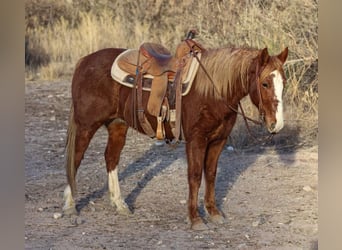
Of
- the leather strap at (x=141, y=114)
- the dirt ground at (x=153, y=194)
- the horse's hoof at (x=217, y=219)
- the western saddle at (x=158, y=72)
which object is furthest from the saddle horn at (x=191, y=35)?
the horse's hoof at (x=217, y=219)

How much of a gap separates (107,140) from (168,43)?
19.6 inches

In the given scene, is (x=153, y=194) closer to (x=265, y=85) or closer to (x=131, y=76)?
(x=131, y=76)

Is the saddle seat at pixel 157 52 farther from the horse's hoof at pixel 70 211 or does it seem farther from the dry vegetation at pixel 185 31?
the horse's hoof at pixel 70 211

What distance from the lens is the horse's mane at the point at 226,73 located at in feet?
8.89

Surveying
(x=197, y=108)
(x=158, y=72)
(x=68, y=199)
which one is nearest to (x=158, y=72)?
(x=158, y=72)

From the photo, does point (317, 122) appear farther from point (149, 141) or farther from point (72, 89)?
point (72, 89)

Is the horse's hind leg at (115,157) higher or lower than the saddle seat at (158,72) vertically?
lower

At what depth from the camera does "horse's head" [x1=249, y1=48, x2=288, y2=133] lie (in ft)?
8.81

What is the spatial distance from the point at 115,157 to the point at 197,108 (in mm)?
425

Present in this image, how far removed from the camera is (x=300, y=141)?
9.49 feet

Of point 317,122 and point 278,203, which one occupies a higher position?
point 317,122

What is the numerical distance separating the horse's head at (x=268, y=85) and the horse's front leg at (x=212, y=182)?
0.24m

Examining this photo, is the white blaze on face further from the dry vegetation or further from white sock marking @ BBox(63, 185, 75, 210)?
white sock marking @ BBox(63, 185, 75, 210)

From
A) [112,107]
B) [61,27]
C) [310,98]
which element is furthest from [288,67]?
[61,27]
